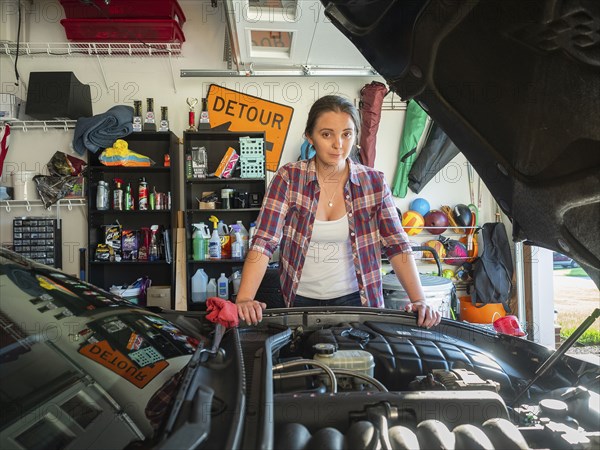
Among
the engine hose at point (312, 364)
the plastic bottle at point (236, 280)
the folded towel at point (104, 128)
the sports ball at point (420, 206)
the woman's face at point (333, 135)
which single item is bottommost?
the plastic bottle at point (236, 280)

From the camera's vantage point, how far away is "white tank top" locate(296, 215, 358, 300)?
1.78 m

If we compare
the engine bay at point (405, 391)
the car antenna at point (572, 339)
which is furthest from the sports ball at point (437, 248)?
the car antenna at point (572, 339)

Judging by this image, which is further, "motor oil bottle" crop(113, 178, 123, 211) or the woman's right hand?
"motor oil bottle" crop(113, 178, 123, 211)

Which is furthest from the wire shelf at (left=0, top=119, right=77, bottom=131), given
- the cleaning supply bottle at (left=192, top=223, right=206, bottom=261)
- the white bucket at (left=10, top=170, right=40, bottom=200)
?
the cleaning supply bottle at (left=192, top=223, right=206, bottom=261)

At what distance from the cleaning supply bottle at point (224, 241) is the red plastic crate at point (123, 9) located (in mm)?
2021

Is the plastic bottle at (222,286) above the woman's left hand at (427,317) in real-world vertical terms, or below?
below

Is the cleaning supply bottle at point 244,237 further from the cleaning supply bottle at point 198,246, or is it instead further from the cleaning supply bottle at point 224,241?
the cleaning supply bottle at point 198,246

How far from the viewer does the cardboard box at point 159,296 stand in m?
4.04

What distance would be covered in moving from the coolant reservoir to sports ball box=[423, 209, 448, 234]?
3.45m

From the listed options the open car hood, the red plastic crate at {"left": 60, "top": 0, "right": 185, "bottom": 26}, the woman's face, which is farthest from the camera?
the red plastic crate at {"left": 60, "top": 0, "right": 185, "bottom": 26}

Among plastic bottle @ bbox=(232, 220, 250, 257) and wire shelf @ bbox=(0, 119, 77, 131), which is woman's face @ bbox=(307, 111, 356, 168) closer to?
plastic bottle @ bbox=(232, 220, 250, 257)

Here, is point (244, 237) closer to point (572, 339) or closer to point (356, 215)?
point (356, 215)

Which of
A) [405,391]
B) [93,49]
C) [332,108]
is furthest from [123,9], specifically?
[405,391]

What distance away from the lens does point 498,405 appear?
83cm
